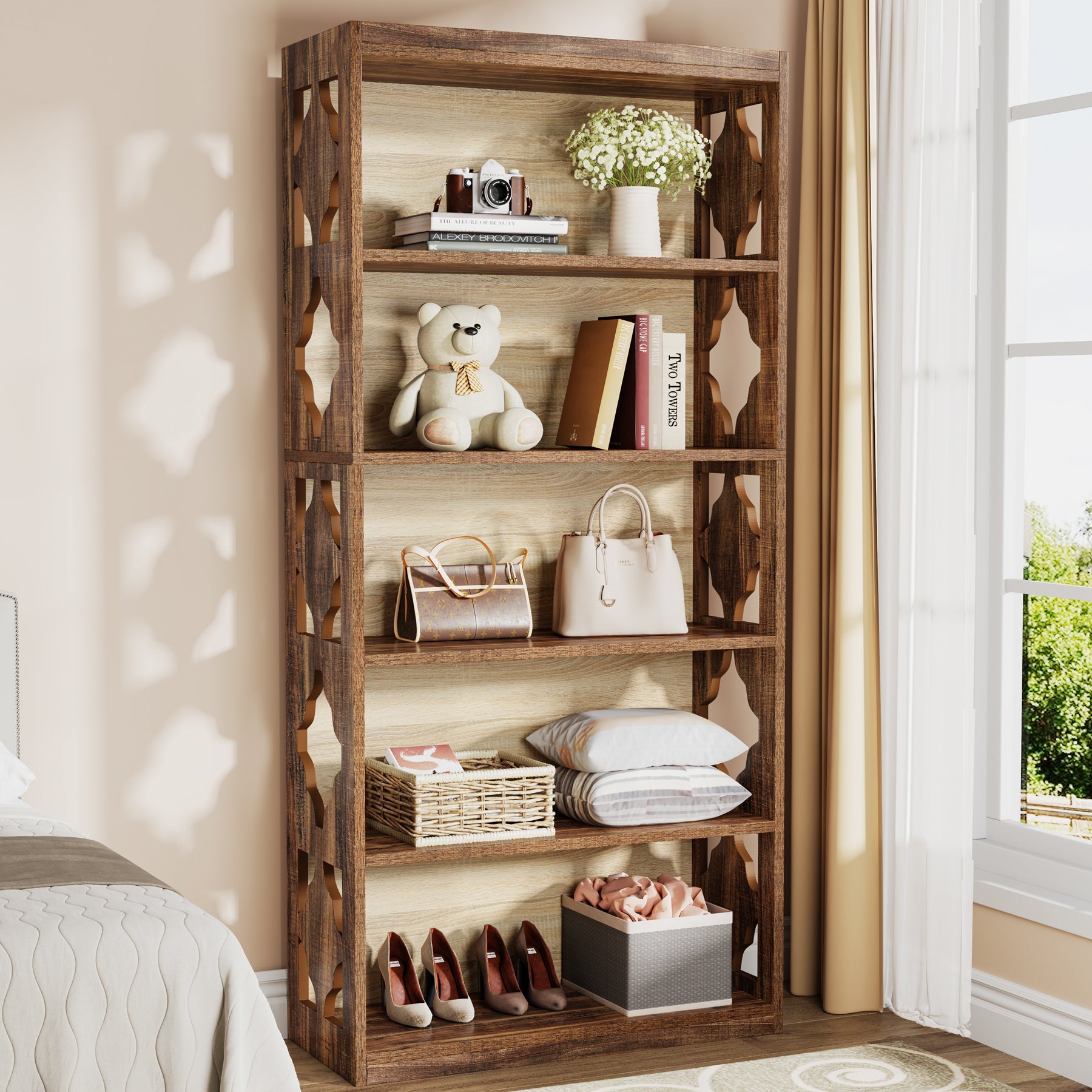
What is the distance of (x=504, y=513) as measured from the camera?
324 centimetres

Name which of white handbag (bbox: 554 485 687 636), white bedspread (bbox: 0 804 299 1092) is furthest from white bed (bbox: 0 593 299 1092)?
white handbag (bbox: 554 485 687 636)

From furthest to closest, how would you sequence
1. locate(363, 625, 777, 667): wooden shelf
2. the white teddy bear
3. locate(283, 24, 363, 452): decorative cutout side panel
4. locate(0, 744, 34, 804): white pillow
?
the white teddy bear < locate(363, 625, 777, 667): wooden shelf < locate(283, 24, 363, 452): decorative cutout side panel < locate(0, 744, 34, 804): white pillow

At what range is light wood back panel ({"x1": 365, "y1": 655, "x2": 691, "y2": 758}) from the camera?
318 centimetres

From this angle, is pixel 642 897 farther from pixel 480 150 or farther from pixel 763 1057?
pixel 480 150

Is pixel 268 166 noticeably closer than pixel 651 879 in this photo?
Yes

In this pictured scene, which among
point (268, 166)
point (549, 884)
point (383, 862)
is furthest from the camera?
point (549, 884)

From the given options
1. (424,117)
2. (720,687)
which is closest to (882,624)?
(720,687)

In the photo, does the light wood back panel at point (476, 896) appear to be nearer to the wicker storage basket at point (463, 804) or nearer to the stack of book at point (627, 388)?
the wicker storage basket at point (463, 804)

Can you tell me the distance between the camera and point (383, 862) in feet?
9.39

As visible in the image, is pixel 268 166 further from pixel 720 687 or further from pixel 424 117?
pixel 720 687

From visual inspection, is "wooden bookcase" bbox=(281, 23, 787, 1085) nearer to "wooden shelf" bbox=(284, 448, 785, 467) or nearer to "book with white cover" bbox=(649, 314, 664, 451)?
"wooden shelf" bbox=(284, 448, 785, 467)

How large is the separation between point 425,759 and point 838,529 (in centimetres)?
102

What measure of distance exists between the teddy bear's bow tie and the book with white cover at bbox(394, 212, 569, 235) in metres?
0.28

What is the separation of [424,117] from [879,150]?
983 mm
